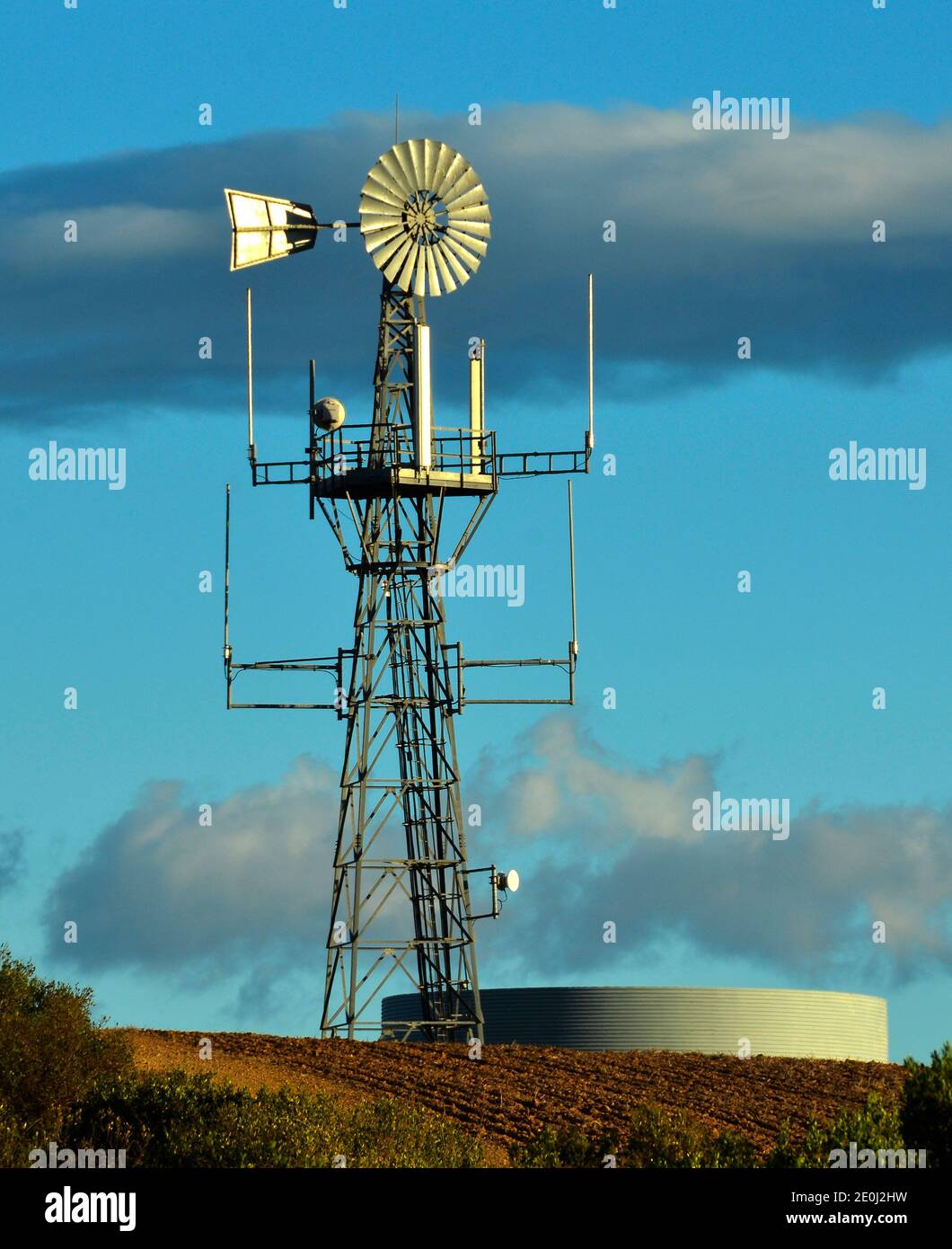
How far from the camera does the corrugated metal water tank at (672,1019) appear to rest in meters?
58.7

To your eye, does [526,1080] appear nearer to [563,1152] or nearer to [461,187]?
[563,1152]

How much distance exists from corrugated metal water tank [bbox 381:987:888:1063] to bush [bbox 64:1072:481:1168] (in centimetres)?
1777

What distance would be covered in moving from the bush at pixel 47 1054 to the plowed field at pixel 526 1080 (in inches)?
→ 92.1

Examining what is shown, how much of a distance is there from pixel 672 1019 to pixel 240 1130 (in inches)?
899

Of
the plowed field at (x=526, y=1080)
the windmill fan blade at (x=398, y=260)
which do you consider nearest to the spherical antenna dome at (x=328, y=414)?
the windmill fan blade at (x=398, y=260)

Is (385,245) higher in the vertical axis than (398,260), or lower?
higher

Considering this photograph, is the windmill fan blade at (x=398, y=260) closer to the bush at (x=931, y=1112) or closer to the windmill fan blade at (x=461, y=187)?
the windmill fan blade at (x=461, y=187)

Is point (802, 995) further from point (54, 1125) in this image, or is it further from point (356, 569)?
point (54, 1125)

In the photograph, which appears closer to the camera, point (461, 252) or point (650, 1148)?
point (650, 1148)

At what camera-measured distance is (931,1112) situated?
124 feet

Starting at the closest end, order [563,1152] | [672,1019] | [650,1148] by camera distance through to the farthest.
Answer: [650,1148], [563,1152], [672,1019]

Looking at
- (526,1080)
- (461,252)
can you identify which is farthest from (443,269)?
(526,1080)

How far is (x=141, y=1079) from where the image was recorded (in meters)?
41.3
